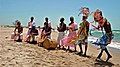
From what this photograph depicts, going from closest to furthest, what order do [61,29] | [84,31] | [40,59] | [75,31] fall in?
[40,59]
[84,31]
[75,31]
[61,29]

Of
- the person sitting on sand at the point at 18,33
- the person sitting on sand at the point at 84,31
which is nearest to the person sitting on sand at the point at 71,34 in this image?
the person sitting on sand at the point at 84,31

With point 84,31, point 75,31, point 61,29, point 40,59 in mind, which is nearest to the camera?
point 40,59

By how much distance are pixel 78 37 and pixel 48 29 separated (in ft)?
6.55

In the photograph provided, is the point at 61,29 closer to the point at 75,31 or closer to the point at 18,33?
the point at 75,31

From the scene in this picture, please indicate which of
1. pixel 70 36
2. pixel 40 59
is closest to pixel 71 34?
pixel 70 36

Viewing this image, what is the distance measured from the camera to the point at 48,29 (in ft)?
46.6

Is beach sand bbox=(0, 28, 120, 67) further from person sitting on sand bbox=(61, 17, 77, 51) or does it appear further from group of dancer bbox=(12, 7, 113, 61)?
person sitting on sand bbox=(61, 17, 77, 51)

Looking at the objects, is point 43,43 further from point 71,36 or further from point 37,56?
point 37,56

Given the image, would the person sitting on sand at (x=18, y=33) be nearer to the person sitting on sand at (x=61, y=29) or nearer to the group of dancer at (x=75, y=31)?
the group of dancer at (x=75, y=31)

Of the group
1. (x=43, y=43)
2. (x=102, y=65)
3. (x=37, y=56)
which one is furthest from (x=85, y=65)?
(x=43, y=43)

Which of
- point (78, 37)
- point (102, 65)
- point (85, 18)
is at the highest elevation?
point (85, 18)

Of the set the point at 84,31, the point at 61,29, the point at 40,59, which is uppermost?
the point at 61,29

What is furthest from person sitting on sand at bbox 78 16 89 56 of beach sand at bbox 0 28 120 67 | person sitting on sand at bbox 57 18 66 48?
person sitting on sand at bbox 57 18 66 48

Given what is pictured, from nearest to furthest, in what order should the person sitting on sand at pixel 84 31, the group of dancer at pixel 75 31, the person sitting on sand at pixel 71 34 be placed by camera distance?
the group of dancer at pixel 75 31 → the person sitting on sand at pixel 84 31 → the person sitting on sand at pixel 71 34
